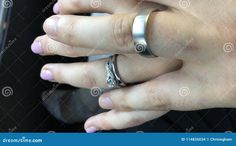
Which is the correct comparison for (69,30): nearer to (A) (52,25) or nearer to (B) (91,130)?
(A) (52,25)

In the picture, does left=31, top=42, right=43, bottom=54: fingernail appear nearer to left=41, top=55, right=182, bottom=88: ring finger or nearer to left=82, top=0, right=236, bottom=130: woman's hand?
left=41, top=55, right=182, bottom=88: ring finger

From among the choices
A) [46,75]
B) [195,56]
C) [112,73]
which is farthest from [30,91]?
[195,56]

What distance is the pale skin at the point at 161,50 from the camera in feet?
1.25

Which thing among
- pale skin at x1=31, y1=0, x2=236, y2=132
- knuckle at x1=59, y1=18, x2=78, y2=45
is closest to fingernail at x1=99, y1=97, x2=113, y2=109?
pale skin at x1=31, y1=0, x2=236, y2=132

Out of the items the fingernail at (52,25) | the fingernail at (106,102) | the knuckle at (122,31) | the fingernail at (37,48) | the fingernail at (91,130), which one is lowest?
the fingernail at (91,130)

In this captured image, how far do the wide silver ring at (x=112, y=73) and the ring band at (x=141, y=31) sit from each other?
74 millimetres

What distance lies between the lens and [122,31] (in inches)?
15.0

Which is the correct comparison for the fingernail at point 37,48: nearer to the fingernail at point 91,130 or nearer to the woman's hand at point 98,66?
the woman's hand at point 98,66

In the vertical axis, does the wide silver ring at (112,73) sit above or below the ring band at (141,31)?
below

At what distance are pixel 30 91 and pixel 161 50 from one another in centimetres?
26

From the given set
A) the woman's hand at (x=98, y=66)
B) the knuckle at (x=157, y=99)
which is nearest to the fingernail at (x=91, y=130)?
the woman's hand at (x=98, y=66)
